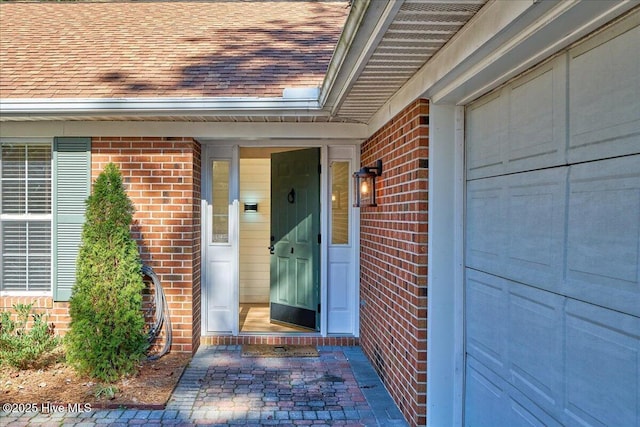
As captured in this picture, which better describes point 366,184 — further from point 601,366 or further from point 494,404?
point 601,366

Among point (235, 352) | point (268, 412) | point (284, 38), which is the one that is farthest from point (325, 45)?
point (268, 412)

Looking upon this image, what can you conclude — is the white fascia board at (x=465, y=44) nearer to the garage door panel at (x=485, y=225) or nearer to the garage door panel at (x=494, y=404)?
the garage door panel at (x=485, y=225)

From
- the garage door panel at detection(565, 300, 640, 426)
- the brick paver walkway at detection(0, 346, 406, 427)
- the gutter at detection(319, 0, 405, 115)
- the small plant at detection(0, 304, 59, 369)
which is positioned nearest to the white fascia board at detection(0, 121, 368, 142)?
the gutter at detection(319, 0, 405, 115)

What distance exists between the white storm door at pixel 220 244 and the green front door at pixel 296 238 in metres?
0.73

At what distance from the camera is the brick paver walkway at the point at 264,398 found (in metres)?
3.29

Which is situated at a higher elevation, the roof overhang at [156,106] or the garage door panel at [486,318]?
the roof overhang at [156,106]

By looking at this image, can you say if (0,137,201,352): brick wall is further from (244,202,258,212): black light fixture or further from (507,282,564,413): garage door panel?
(507,282,564,413): garage door panel

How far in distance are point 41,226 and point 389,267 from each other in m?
3.57

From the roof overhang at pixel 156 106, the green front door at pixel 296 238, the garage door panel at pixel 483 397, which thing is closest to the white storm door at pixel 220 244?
the green front door at pixel 296 238

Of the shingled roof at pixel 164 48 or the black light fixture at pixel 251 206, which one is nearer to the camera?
the shingled roof at pixel 164 48

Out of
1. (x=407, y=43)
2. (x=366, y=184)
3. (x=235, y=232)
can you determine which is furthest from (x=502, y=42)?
(x=235, y=232)

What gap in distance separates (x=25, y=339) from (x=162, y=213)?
1667 millimetres

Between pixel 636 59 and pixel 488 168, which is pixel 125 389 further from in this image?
pixel 636 59

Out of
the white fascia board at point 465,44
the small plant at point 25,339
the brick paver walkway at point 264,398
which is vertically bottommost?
the brick paver walkway at point 264,398
